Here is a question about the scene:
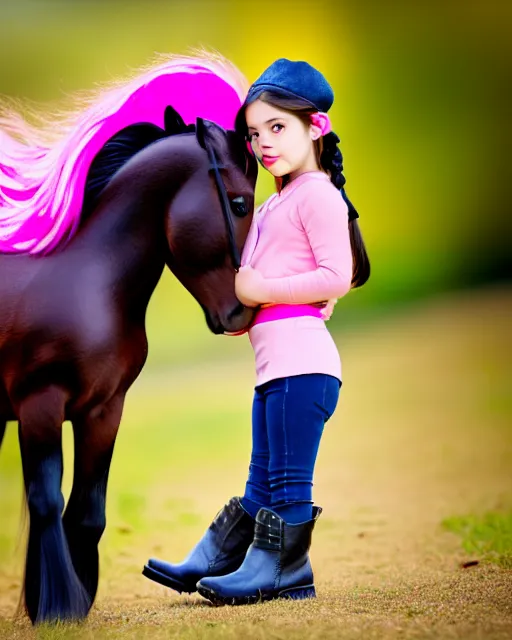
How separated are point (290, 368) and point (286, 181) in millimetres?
494

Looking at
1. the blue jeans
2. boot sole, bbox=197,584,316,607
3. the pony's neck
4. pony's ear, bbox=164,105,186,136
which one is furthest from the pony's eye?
boot sole, bbox=197,584,316,607

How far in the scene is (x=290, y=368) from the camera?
2271 mm

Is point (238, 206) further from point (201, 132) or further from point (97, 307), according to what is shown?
point (97, 307)

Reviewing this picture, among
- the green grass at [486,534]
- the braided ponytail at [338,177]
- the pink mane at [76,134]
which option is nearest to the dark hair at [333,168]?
the braided ponytail at [338,177]

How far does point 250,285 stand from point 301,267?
0.47 ft

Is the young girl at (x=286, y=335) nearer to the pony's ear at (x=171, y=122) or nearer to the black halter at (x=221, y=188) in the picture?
the black halter at (x=221, y=188)

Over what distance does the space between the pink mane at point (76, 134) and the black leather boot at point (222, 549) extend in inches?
31.1

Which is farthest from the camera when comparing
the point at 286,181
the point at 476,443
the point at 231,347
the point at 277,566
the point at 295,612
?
the point at 231,347

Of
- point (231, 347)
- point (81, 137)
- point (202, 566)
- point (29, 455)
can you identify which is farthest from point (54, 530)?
point (231, 347)

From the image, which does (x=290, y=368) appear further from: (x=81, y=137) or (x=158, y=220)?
(x=81, y=137)

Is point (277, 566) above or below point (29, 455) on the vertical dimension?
below

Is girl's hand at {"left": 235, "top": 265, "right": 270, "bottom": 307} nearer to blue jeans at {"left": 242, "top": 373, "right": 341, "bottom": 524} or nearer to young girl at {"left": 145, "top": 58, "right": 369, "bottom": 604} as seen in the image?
young girl at {"left": 145, "top": 58, "right": 369, "bottom": 604}

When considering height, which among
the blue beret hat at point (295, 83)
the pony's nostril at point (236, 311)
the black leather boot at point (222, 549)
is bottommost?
the black leather boot at point (222, 549)

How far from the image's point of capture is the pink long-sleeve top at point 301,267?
7.37 ft
